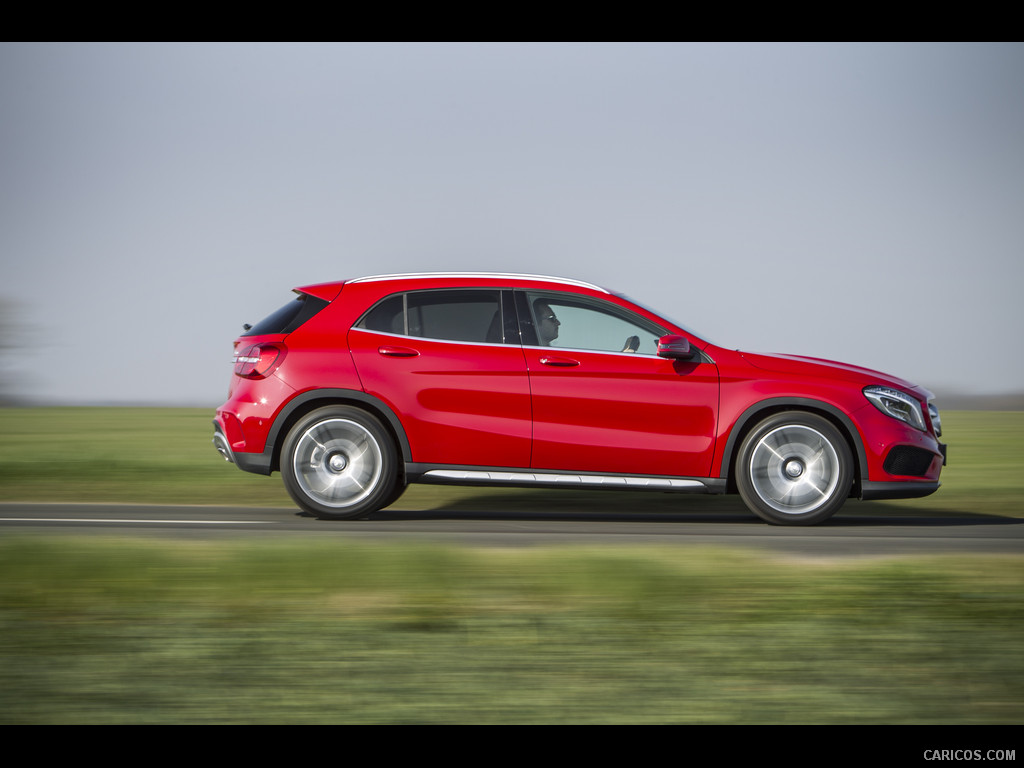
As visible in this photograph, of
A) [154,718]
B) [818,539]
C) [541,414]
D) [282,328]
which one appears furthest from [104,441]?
[154,718]

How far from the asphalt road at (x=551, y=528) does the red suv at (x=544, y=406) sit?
0.34 m

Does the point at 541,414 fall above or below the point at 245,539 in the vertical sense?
above

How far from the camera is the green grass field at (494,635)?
3.57 m

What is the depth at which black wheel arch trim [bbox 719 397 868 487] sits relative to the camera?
24.9 feet

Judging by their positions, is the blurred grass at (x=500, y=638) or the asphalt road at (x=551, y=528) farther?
the asphalt road at (x=551, y=528)

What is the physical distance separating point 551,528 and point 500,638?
3446 millimetres

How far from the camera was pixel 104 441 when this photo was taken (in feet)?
57.5

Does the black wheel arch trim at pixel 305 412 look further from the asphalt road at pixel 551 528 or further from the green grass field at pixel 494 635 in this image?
the green grass field at pixel 494 635

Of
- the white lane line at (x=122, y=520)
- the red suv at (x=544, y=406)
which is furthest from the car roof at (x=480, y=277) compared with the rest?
the white lane line at (x=122, y=520)

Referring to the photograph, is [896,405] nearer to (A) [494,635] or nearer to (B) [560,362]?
(B) [560,362]

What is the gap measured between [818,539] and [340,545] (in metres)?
3.23

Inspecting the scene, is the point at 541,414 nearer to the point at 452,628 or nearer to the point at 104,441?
the point at 452,628

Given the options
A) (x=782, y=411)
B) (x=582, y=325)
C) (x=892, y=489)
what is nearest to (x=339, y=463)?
(x=582, y=325)
